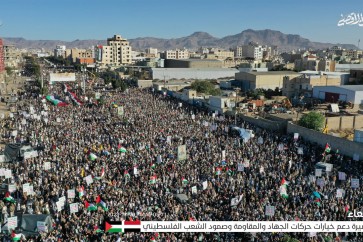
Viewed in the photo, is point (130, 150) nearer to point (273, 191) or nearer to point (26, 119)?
point (273, 191)

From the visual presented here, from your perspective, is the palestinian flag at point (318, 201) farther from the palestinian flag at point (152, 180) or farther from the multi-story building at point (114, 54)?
the multi-story building at point (114, 54)

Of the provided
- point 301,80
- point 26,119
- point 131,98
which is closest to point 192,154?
point 26,119

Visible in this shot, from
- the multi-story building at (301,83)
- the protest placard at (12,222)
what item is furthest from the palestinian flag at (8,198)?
the multi-story building at (301,83)

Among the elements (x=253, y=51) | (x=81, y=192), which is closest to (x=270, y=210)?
(x=81, y=192)

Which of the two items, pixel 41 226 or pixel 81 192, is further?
pixel 81 192

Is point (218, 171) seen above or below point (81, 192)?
above

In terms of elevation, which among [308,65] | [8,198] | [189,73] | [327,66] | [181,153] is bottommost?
[8,198]

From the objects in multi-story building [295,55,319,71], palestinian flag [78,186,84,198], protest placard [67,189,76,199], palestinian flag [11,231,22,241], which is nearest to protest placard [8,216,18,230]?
palestinian flag [11,231,22,241]

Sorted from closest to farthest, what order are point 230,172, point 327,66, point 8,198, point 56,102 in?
point 8,198
point 230,172
point 56,102
point 327,66

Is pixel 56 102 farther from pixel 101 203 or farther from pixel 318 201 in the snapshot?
pixel 318 201
